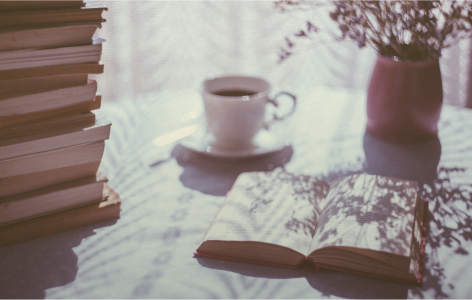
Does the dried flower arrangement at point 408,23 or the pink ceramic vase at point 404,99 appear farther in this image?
the pink ceramic vase at point 404,99

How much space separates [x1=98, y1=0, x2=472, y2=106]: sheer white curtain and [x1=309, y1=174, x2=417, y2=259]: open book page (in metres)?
1.33

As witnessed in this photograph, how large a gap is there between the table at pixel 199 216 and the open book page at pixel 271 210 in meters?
0.04

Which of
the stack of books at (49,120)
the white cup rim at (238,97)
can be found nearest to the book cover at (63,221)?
the stack of books at (49,120)

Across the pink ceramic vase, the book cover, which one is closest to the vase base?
the pink ceramic vase

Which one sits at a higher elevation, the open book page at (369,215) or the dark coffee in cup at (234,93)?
the dark coffee in cup at (234,93)

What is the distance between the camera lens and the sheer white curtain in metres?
2.10

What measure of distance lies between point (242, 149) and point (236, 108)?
0.32 feet

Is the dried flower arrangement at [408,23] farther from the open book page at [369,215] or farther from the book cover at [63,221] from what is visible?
the book cover at [63,221]

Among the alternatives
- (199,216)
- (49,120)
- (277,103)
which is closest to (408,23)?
(277,103)

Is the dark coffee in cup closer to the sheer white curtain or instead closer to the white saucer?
the white saucer

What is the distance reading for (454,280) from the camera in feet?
2.11

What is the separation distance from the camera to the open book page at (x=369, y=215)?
2.10 feet

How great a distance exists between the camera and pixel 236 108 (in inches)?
37.2

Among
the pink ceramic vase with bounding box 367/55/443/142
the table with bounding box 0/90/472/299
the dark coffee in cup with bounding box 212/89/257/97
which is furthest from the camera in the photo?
the dark coffee in cup with bounding box 212/89/257/97
